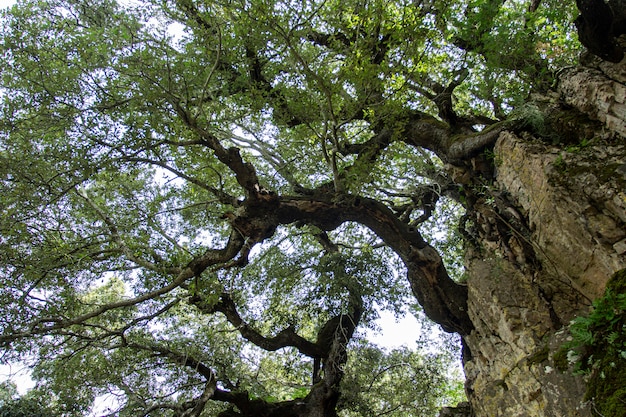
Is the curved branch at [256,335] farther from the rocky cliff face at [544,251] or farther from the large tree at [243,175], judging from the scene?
the rocky cliff face at [544,251]

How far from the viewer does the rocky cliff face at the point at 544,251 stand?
5309 mm

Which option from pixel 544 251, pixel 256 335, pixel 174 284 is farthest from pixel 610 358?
pixel 256 335

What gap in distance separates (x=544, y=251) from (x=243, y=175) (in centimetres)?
524

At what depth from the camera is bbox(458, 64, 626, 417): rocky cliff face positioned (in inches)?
209

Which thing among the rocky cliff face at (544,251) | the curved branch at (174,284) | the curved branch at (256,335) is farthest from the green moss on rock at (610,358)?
the curved branch at (256,335)

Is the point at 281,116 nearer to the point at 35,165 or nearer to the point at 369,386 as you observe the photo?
the point at 35,165

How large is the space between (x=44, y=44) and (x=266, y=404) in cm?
837

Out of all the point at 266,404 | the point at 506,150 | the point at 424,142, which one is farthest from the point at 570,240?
the point at 266,404

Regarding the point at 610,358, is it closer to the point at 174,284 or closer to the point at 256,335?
the point at 174,284

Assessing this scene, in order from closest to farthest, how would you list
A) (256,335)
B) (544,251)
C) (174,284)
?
(544,251) → (174,284) → (256,335)

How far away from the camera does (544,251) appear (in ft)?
20.1

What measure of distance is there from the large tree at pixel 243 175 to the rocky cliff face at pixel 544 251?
0.52ft

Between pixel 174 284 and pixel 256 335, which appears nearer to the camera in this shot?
pixel 174 284

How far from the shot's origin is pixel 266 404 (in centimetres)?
A: 888
